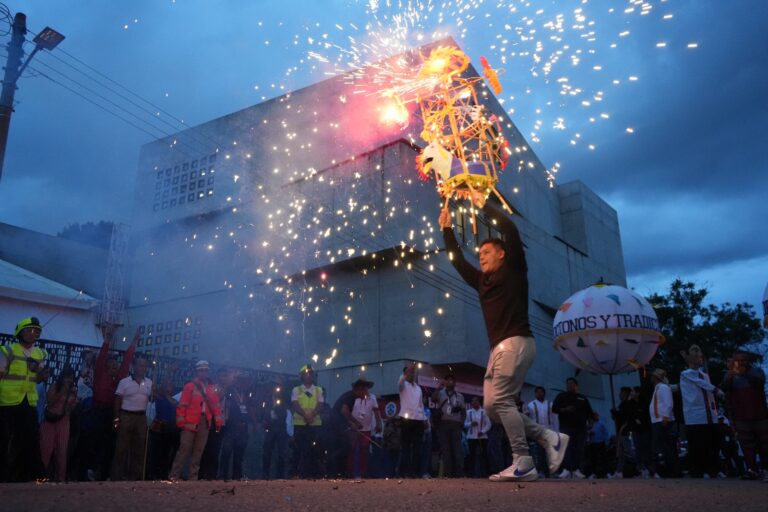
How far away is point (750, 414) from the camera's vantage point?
7.14 meters

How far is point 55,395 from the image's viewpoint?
7.58 metres

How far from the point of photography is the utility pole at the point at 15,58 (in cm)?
1006

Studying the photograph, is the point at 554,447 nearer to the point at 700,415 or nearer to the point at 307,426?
the point at 700,415

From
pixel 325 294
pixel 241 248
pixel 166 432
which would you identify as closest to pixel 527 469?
pixel 166 432

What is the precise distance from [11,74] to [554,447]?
10.2 m

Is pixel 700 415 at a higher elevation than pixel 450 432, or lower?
higher

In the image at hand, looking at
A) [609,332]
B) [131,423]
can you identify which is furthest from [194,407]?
[609,332]

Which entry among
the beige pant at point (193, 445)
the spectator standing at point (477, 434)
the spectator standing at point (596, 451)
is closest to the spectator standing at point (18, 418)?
A: the beige pant at point (193, 445)

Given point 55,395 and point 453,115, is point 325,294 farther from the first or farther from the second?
point 55,395

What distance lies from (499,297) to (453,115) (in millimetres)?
6577

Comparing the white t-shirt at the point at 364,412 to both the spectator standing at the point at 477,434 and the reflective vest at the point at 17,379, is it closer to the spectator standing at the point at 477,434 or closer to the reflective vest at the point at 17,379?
the spectator standing at the point at 477,434

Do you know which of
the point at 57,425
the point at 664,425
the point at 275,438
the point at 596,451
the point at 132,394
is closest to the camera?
the point at 57,425

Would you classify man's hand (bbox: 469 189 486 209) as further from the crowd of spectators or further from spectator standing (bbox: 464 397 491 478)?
spectator standing (bbox: 464 397 491 478)

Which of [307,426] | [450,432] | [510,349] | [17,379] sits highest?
[510,349]
